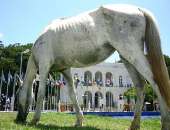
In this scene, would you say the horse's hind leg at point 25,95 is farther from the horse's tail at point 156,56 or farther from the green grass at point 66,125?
the horse's tail at point 156,56

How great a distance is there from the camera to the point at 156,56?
778cm

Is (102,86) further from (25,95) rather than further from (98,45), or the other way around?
(98,45)

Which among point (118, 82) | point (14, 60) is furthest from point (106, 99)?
point (14, 60)

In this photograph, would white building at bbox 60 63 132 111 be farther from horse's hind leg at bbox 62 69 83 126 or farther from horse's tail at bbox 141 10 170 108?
horse's tail at bbox 141 10 170 108

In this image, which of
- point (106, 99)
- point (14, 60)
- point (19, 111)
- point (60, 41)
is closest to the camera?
point (60, 41)

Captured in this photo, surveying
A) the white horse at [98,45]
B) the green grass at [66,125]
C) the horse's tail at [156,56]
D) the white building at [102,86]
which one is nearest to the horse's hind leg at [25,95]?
the white horse at [98,45]

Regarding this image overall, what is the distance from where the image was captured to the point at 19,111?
34.2ft

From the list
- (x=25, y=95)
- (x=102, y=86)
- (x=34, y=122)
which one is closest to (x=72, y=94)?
(x=25, y=95)

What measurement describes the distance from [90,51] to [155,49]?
1.71 m

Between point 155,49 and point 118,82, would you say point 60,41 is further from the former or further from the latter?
point 118,82

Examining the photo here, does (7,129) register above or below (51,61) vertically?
below

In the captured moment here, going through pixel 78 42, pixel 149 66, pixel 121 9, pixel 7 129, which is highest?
pixel 121 9

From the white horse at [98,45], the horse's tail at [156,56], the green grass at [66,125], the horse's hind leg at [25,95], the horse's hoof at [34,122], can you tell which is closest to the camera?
the horse's tail at [156,56]

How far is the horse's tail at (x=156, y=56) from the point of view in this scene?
7331 mm
